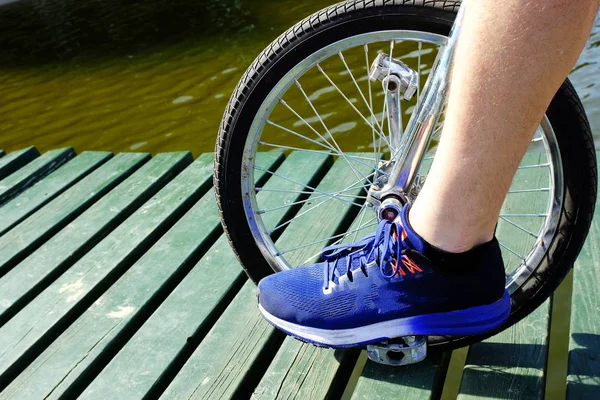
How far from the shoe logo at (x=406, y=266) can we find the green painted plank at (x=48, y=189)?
1637 millimetres

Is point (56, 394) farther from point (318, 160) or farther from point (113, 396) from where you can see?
point (318, 160)

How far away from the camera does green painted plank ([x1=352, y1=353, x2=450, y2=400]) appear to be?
1374mm

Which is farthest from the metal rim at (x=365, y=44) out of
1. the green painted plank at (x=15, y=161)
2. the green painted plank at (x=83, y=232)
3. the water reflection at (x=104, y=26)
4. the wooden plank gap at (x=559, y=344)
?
the water reflection at (x=104, y=26)

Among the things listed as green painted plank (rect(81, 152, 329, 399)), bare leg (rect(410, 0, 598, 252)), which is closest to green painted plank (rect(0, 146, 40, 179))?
green painted plank (rect(81, 152, 329, 399))

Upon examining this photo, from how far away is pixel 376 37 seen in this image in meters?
1.42

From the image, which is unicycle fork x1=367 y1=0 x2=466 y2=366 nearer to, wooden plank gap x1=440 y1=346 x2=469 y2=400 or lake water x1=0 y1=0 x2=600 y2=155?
wooden plank gap x1=440 y1=346 x2=469 y2=400

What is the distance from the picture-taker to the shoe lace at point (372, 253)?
1232 mm

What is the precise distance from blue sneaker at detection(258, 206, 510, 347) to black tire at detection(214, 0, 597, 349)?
0.56 feet

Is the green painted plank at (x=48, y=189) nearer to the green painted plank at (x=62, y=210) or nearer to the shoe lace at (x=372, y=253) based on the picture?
the green painted plank at (x=62, y=210)

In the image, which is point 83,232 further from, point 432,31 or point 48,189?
point 432,31

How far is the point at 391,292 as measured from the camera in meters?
1.26

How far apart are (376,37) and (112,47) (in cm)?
510

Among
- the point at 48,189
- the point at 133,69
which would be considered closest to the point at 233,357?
the point at 48,189

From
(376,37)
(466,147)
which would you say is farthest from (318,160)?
(466,147)
